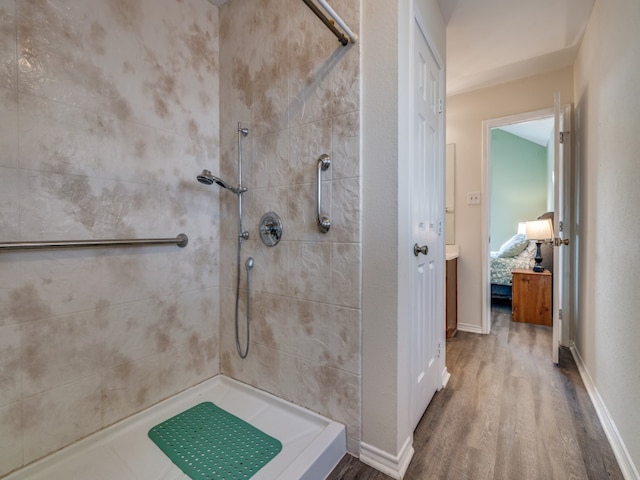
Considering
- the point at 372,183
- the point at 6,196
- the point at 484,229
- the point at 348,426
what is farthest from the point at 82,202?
the point at 484,229

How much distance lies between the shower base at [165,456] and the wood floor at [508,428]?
150 millimetres

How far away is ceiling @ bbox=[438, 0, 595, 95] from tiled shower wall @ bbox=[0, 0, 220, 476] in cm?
168

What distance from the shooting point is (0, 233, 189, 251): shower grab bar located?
1.04 metres

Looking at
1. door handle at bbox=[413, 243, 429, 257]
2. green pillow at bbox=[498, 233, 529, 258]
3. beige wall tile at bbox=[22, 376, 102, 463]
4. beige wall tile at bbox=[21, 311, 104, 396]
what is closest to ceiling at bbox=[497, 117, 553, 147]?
green pillow at bbox=[498, 233, 529, 258]

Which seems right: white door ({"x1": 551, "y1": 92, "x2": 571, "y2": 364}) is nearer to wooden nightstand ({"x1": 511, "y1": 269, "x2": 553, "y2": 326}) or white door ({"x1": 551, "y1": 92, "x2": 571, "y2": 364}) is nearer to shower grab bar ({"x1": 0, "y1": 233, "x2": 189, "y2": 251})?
wooden nightstand ({"x1": 511, "y1": 269, "x2": 553, "y2": 326})

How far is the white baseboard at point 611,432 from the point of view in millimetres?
1173

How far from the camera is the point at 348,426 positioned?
4.25 ft

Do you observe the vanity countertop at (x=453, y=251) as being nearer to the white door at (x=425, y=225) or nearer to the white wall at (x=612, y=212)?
the white wall at (x=612, y=212)

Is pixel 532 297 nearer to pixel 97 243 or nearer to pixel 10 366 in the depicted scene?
pixel 97 243

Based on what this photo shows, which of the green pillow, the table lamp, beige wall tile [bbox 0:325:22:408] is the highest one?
the table lamp

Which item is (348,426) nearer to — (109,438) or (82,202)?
(109,438)

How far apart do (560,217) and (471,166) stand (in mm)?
1001

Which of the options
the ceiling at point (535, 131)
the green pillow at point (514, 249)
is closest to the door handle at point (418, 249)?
the green pillow at point (514, 249)

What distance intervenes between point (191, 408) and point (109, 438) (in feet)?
1.14
